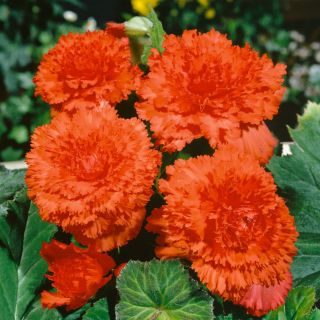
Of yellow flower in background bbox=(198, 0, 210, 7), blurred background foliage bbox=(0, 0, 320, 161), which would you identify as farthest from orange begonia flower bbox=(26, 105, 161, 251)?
yellow flower in background bbox=(198, 0, 210, 7)

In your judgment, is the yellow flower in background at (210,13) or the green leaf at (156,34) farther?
the yellow flower in background at (210,13)

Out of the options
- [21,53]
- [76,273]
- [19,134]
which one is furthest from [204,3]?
[76,273]

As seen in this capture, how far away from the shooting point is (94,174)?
1.77 ft

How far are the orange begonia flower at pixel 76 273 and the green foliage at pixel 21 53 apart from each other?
1395 millimetres

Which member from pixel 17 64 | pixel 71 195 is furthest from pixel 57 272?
pixel 17 64

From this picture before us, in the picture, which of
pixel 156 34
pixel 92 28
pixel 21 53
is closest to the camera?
pixel 156 34

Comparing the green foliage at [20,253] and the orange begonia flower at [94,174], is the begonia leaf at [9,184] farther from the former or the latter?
the orange begonia flower at [94,174]

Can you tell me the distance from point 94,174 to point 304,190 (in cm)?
33

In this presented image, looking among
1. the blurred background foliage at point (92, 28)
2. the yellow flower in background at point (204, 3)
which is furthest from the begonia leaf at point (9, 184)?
the yellow flower in background at point (204, 3)

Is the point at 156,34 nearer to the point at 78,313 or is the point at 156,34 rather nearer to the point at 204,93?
the point at 204,93

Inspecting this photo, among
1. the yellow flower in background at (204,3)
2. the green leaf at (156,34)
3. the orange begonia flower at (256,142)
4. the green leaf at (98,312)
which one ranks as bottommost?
the green leaf at (98,312)

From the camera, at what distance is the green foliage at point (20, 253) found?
668 millimetres

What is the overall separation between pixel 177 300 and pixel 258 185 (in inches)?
6.1

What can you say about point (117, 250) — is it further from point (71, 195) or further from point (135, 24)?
point (135, 24)
